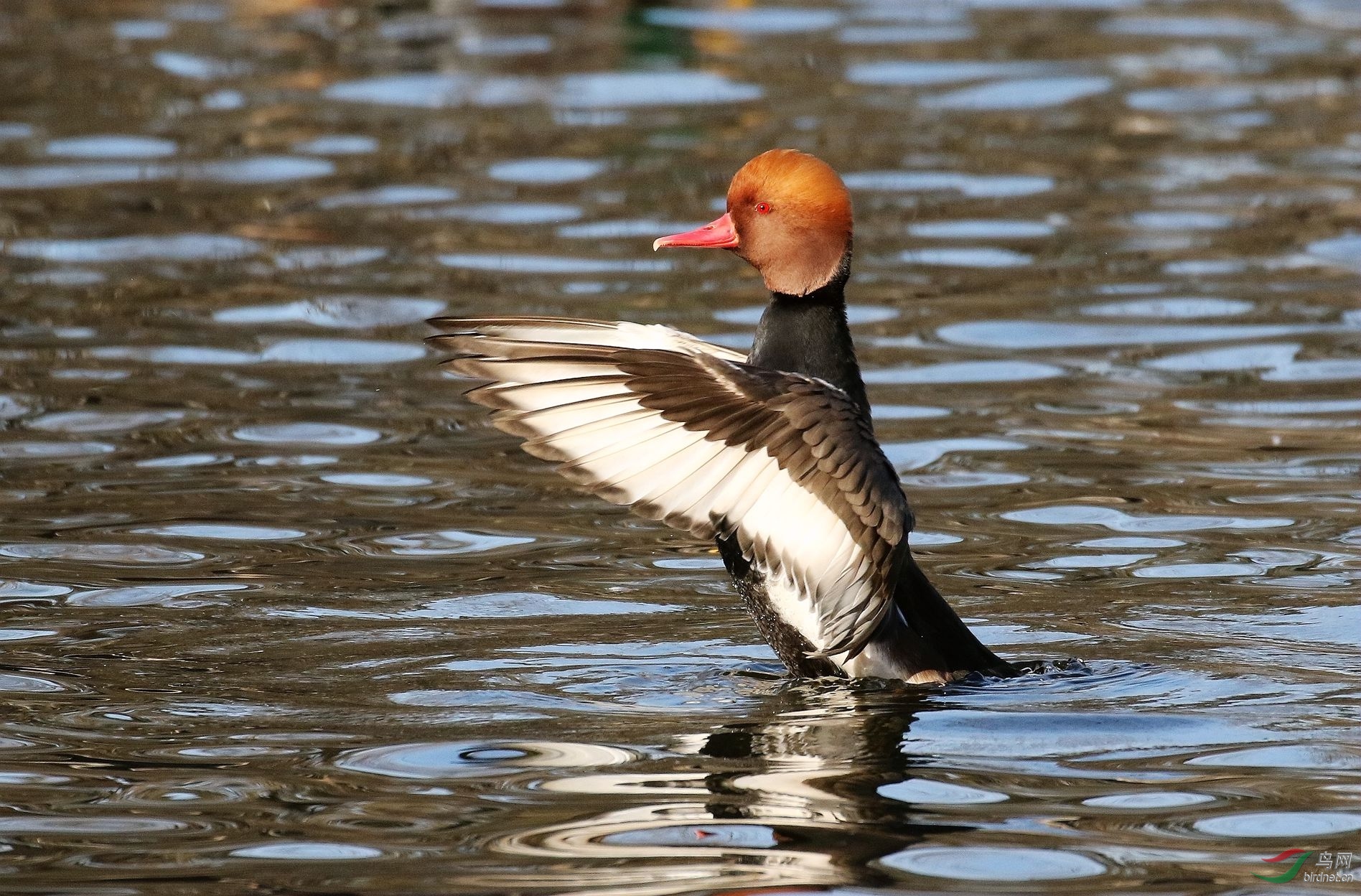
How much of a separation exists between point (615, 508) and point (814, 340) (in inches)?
78.6

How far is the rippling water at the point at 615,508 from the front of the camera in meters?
4.27

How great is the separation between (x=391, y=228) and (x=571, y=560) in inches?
191

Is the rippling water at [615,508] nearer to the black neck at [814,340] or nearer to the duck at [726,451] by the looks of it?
the duck at [726,451]

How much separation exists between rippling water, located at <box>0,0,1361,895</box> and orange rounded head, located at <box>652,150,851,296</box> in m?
1.02

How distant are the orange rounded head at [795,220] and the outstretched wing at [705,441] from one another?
53cm

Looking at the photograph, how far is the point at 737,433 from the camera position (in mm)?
4855

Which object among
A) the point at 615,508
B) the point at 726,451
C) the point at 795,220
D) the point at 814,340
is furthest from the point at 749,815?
the point at 615,508

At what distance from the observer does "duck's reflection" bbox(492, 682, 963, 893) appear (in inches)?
154

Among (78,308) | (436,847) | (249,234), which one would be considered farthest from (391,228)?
(436,847)

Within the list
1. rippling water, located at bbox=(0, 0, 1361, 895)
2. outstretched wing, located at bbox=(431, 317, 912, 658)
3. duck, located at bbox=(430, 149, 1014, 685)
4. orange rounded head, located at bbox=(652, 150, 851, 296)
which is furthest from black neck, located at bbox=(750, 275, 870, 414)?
rippling water, located at bbox=(0, 0, 1361, 895)

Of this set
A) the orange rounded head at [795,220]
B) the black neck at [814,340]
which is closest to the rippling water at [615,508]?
the black neck at [814,340]

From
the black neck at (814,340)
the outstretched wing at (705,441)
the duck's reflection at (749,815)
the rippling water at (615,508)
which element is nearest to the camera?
the duck's reflection at (749,815)

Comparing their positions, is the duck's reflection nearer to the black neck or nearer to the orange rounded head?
the black neck

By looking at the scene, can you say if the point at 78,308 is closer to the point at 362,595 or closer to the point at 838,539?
the point at 362,595
